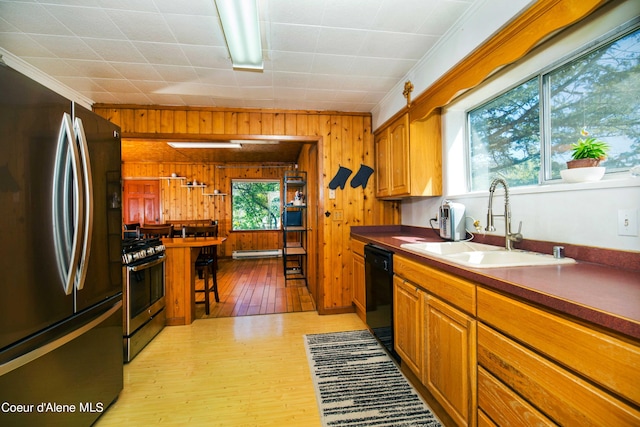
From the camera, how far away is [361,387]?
1.87 m

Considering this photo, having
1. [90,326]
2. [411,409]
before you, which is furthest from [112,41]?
[411,409]

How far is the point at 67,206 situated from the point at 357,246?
2406 millimetres

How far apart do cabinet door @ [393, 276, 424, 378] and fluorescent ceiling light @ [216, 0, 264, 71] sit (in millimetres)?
1977

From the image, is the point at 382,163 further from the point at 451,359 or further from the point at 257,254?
the point at 257,254

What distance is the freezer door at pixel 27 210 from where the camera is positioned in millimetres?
1039

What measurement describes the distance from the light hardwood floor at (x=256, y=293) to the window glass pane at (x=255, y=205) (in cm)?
150

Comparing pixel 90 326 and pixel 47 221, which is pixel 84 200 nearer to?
pixel 47 221

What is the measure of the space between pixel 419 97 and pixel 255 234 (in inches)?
225

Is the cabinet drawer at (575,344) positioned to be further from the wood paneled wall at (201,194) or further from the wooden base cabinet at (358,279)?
the wood paneled wall at (201,194)

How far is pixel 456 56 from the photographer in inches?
73.6

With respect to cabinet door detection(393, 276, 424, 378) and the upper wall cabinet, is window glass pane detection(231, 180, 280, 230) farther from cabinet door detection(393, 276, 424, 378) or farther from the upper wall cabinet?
cabinet door detection(393, 276, 424, 378)

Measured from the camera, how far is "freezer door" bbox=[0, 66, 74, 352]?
1.04m

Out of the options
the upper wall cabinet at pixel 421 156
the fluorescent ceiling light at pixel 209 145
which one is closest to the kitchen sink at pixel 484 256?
the upper wall cabinet at pixel 421 156

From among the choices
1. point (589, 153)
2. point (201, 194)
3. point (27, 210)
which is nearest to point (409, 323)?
point (589, 153)
